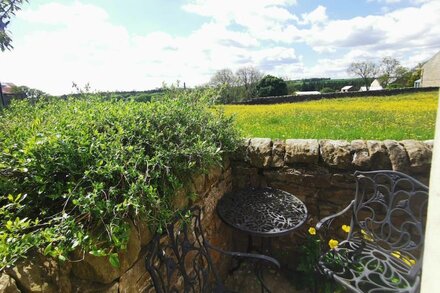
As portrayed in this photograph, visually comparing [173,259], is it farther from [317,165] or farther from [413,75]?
[413,75]

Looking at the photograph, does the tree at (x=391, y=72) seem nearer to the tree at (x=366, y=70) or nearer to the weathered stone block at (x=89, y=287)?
the tree at (x=366, y=70)

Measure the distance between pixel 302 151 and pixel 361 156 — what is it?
594 millimetres

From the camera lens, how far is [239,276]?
3191 mm

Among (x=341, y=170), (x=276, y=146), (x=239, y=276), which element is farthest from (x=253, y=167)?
(x=239, y=276)

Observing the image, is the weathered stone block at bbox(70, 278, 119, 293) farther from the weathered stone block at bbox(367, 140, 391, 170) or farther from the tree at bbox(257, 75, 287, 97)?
the tree at bbox(257, 75, 287, 97)

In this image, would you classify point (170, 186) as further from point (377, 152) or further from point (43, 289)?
point (377, 152)

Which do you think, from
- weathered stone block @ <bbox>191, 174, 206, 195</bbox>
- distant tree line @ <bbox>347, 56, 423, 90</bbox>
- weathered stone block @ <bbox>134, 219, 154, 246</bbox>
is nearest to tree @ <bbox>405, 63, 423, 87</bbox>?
distant tree line @ <bbox>347, 56, 423, 90</bbox>

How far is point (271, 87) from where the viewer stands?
31875mm

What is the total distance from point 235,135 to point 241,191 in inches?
24.7

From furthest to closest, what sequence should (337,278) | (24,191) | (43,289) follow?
(337,278) < (24,191) < (43,289)

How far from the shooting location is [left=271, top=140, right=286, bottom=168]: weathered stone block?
311cm

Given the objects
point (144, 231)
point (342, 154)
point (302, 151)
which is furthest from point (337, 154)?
point (144, 231)

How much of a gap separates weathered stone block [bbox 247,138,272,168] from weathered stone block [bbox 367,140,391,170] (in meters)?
1.05

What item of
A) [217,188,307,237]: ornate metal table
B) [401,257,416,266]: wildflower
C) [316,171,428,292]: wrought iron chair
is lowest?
[401,257,416,266]: wildflower
